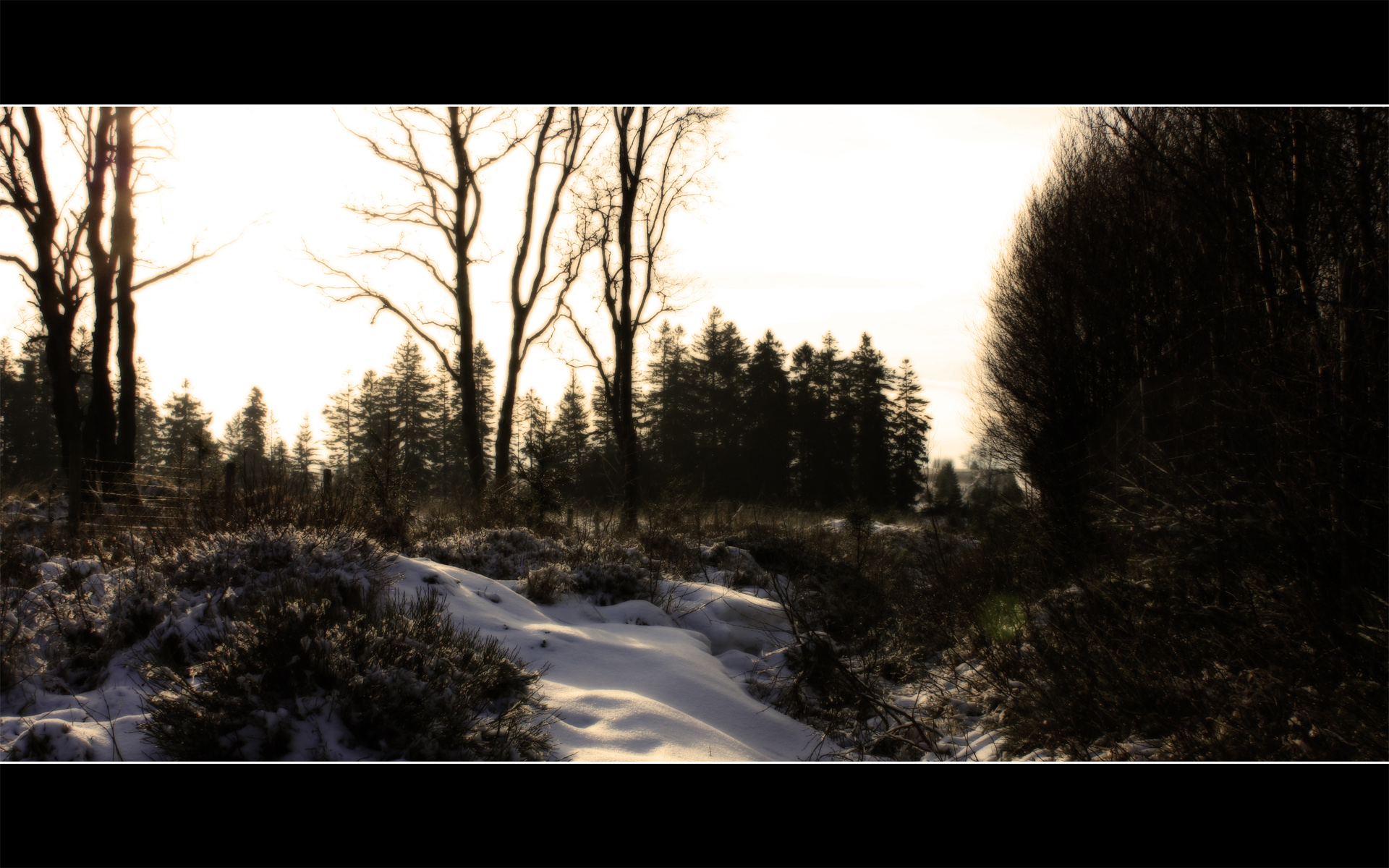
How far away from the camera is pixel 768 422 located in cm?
3900

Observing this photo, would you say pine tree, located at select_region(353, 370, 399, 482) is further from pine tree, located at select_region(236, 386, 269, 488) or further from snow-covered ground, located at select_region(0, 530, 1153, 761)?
snow-covered ground, located at select_region(0, 530, 1153, 761)

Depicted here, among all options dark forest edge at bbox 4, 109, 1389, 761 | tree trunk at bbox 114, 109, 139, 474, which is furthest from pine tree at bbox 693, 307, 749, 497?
tree trunk at bbox 114, 109, 139, 474

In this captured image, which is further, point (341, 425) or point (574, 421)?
point (341, 425)

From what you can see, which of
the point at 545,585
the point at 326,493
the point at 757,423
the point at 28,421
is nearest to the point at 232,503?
the point at 326,493

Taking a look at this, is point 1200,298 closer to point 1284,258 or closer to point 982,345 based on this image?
point 1284,258

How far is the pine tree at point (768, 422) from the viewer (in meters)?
38.4

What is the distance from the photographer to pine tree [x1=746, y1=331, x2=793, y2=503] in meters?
38.4

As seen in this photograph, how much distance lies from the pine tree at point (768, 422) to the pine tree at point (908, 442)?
6.81 metres

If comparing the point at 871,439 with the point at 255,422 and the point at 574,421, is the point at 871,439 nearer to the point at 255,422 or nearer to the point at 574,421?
the point at 574,421

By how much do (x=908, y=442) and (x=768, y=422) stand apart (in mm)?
8894

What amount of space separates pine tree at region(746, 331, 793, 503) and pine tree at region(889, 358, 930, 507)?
681 cm

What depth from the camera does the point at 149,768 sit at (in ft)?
5.29

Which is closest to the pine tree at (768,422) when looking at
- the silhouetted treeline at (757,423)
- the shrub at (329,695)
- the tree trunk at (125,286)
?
the silhouetted treeline at (757,423)
